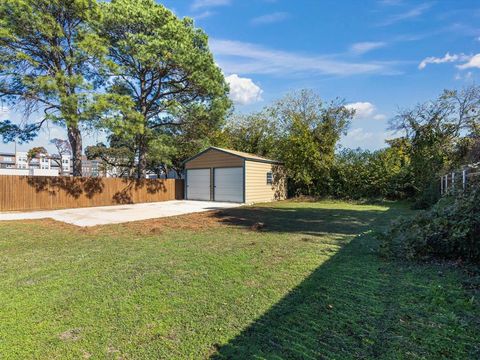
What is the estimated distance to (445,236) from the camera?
13.3 feet

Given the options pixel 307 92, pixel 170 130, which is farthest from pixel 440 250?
pixel 307 92

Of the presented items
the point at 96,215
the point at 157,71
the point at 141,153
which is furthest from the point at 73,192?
the point at 157,71

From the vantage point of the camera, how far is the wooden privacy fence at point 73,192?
38.6 feet

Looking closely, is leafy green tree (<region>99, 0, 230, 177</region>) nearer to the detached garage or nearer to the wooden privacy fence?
the wooden privacy fence

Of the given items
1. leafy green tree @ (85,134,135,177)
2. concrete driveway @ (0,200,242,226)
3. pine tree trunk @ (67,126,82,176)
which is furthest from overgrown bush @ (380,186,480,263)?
leafy green tree @ (85,134,135,177)

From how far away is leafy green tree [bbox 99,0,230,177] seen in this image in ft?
44.9

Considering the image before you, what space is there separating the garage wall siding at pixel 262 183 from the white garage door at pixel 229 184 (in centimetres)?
41

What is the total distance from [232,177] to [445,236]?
11.6m

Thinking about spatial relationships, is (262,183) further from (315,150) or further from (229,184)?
(315,150)

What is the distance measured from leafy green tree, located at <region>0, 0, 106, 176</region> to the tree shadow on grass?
40.1ft

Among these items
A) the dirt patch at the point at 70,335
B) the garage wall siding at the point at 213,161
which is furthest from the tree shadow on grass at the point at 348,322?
the garage wall siding at the point at 213,161

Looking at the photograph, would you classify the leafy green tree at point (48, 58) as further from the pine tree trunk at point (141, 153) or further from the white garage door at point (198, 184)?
the white garage door at point (198, 184)

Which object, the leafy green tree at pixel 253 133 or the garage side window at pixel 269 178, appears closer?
the garage side window at pixel 269 178

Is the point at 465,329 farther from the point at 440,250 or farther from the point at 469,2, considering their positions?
the point at 469,2
